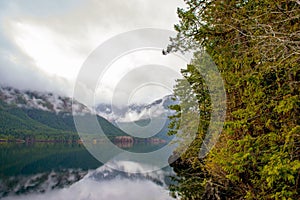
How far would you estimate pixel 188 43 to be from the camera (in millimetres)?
8359

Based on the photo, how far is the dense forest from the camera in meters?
A: 5.05

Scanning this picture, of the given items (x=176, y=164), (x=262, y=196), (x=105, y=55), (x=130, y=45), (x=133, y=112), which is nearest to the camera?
(x=262, y=196)

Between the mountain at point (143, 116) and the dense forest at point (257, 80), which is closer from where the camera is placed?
the dense forest at point (257, 80)

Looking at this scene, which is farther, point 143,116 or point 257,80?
point 143,116

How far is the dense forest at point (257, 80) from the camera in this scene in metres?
5.05

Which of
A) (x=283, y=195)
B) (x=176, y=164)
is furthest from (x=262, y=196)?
(x=176, y=164)

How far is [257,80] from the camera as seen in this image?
609cm

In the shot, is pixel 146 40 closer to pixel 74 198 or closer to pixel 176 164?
pixel 74 198

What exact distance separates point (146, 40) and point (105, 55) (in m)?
3.04

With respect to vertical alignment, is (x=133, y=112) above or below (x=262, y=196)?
above

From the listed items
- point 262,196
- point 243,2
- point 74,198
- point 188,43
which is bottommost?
point 74,198

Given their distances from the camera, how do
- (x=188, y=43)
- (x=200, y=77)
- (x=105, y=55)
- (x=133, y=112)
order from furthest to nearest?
(x=133, y=112), (x=105, y=55), (x=200, y=77), (x=188, y=43)

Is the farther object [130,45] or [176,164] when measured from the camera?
[176,164]

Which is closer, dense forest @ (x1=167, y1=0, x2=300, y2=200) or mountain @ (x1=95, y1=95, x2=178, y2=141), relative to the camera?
dense forest @ (x1=167, y1=0, x2=300, y2=200)
